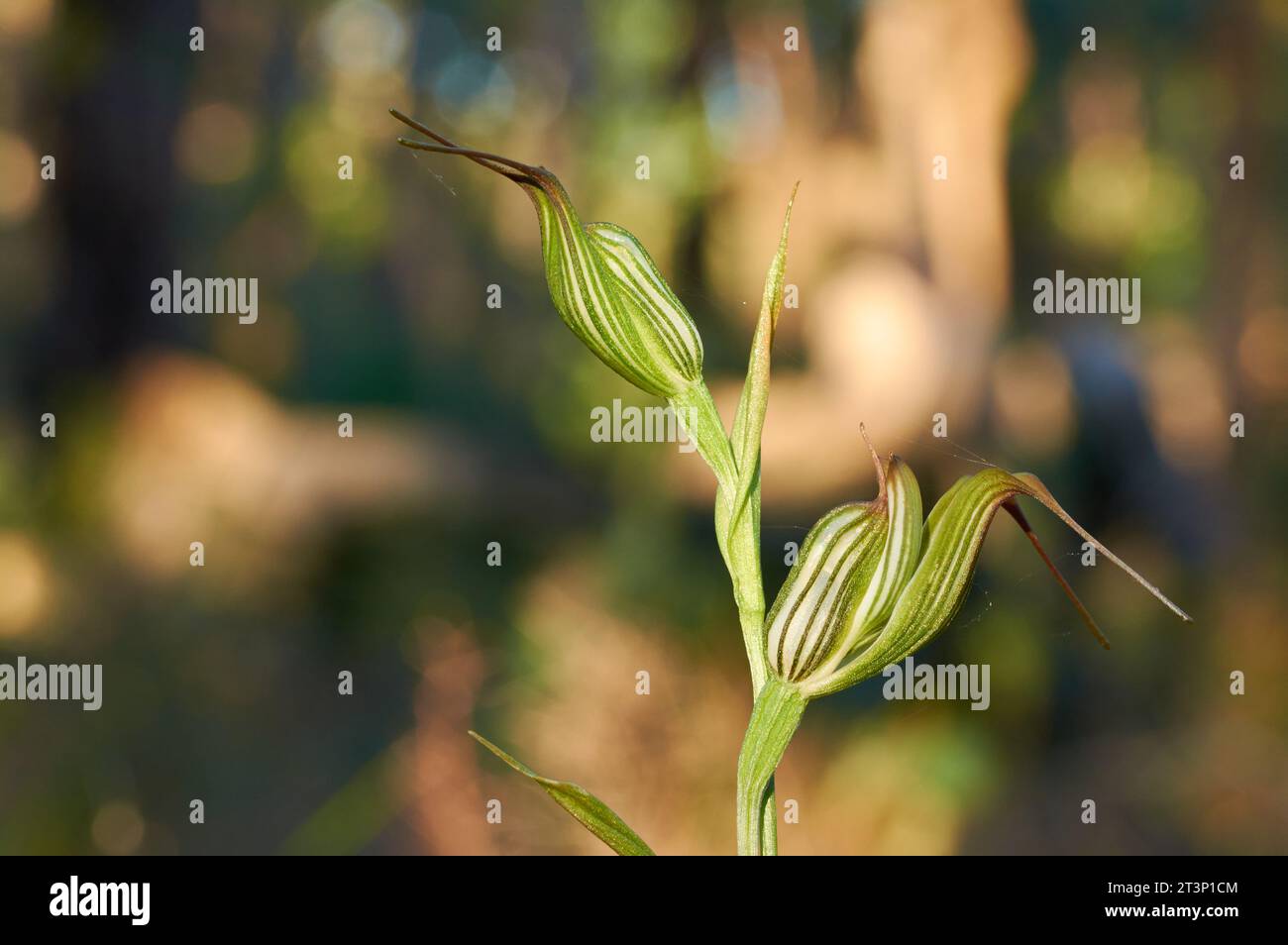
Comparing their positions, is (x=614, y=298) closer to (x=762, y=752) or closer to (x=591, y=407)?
(x=762, y=752)

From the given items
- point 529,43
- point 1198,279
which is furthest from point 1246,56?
point 529,43

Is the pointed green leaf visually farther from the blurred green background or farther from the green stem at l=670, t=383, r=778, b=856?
the blurred green background

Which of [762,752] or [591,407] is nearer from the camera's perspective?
[762,752]

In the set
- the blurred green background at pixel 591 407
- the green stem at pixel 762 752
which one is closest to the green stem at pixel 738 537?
the green stem at pixel 762 752

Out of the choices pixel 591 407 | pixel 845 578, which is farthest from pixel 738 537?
pixel 591 407

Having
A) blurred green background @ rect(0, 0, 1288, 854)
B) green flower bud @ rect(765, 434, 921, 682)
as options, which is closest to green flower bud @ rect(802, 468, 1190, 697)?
green flower bud @ rect(765, 434, 921, 682)
